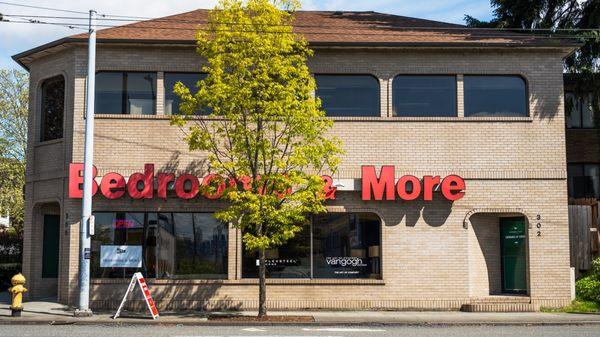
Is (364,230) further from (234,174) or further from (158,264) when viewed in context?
(158,264)

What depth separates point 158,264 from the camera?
61.3ft

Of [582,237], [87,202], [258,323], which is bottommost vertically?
[258,323]

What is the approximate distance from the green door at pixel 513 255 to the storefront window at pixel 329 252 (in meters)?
3.60

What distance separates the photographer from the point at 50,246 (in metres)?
20.9

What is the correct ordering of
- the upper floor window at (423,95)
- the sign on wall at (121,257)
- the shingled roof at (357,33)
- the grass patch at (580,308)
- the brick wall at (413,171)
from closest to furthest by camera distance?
the grass patch at (580,308) → the brick wall at (413,171) → the sign on wall at (121,257) → the shingled roof at (357,33) → the upper floor window at (423,95)

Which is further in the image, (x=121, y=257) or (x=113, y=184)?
(x=121, y=257)

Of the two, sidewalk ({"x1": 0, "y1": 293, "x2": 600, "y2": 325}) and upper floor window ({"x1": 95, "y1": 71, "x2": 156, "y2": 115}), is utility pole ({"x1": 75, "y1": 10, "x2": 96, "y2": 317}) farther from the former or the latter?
upper floor window ({"x1": 95, "y1": 71, "x2": 156, "y2": 115})

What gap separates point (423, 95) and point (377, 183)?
2.96m

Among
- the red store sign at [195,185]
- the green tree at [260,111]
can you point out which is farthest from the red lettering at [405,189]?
the green tree at [260,111]

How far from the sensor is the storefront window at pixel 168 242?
61.2 feet

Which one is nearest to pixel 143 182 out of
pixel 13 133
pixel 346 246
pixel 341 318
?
pixel 346 246

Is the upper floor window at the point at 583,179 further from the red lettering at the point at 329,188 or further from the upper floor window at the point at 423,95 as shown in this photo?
the red lettering at the point at 329,188

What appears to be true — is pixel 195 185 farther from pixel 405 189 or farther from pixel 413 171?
pixel 413 171

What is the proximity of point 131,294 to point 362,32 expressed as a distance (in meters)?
10.0
